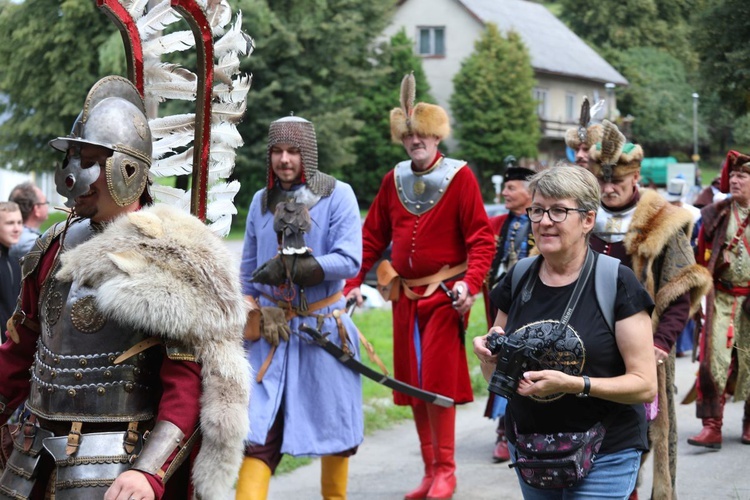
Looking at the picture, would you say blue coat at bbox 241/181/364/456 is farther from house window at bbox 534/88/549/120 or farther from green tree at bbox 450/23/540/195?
house window at bbox 534/88/549/120

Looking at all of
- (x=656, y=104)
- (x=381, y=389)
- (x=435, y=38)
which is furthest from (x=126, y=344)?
(x=656, y=104)

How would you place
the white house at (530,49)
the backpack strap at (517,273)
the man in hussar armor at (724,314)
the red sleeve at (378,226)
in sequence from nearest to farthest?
the backpack strap at (517,273) < the red sleeve at (378,226) < the man in hussar armor at (724,314) < the white house at (530,49)

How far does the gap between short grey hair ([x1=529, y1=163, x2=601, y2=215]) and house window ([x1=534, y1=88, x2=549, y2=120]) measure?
5211cm

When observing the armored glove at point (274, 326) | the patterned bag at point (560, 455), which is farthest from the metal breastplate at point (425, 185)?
the patterned bag at point (560, 455)

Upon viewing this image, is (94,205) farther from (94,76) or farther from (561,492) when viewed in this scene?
(94,76)

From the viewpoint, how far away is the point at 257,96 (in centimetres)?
3562

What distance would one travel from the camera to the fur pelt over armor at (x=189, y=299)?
11.3 ft

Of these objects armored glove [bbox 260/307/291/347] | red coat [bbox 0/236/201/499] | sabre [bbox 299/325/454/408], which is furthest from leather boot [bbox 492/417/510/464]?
red coat [bbox 0/236/201/499]

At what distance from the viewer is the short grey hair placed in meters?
4.01

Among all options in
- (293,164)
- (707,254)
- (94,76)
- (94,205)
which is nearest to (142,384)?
(94,205)

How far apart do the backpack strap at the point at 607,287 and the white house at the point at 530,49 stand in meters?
48.9

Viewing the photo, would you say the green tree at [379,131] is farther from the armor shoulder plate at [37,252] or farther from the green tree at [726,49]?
the armor shoulder plate at [37,252]

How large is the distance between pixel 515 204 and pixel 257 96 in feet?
92.1

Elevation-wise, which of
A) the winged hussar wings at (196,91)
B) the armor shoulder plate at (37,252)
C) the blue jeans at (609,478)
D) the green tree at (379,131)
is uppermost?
the winged hussar wings at (196,91)
